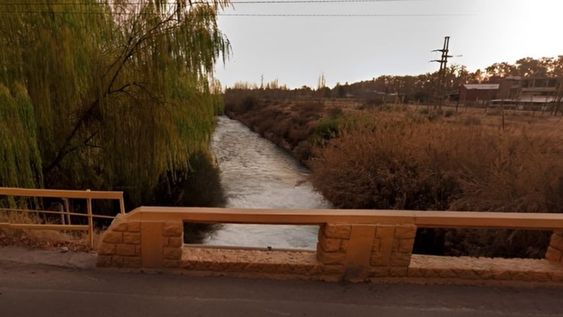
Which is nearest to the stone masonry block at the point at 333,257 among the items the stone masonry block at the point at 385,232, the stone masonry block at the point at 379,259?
the stone masonry block at the point at 379,259

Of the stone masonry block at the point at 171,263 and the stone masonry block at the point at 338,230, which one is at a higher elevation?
the stone masonry block at the point at 338,230

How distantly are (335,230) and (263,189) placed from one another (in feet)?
47.5

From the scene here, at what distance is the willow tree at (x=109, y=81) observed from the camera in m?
7.00

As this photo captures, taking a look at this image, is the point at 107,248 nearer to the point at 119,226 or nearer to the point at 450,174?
the point at 119,226

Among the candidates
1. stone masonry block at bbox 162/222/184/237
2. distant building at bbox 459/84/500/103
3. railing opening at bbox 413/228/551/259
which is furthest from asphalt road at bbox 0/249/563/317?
distant building at bbox 459/84/500/103

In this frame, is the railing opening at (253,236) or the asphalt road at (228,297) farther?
the railing opening at (253,236)

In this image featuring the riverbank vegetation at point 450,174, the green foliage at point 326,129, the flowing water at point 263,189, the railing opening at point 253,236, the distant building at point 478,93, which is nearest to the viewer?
the riverbank vegetation at point 450,174

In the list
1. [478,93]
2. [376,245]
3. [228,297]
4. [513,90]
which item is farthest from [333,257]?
[478,93]

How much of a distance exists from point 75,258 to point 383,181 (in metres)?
9.88

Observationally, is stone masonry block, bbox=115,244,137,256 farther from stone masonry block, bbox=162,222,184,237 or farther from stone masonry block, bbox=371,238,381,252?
stone masonry block, bbox=371,238,381,252

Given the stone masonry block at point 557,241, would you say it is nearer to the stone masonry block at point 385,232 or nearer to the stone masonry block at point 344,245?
the stone masonry block at point 385,232

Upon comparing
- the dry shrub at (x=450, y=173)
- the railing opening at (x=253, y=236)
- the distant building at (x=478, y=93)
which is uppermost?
the distant building at (x=478, y=93)

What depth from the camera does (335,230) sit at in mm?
3418

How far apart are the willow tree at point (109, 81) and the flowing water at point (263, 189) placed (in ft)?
12.5
